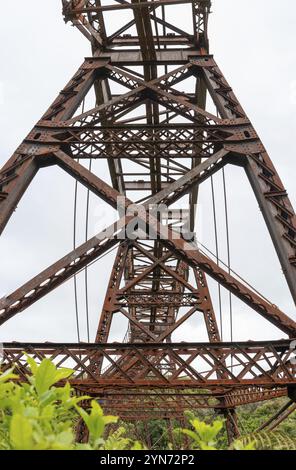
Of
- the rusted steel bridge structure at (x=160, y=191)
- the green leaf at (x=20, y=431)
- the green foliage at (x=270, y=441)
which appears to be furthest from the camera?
the rusted steel bridge structure at (x=160, y=191)

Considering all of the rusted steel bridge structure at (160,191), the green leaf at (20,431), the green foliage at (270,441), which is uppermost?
the rusted steel bridge structure at (160,191)

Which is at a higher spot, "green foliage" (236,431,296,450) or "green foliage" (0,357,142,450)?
"green foliage" (0,357,142,450)

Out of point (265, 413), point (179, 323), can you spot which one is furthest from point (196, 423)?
point (265, 413)

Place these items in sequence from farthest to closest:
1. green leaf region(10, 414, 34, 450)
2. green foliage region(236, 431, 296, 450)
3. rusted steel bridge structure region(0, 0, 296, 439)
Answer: rusted steel bridge structure region(0, 0, 296, 439) → green foliage region(236, 431, 296, 450) → green leaf region(10, 414, 34, 450)

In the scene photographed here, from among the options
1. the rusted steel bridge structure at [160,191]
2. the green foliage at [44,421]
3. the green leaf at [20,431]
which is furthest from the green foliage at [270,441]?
the rusted steel bridge structure at [160,191]

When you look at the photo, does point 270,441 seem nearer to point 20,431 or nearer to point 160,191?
point 20,431

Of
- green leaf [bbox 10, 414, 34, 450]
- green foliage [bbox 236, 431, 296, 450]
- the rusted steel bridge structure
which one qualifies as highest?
the rusted steel bridge structure

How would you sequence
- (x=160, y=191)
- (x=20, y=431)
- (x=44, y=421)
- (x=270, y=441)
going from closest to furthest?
(x=20, y=431), (x=44, y=421), (x=270, y=441), (x=160, y=191)

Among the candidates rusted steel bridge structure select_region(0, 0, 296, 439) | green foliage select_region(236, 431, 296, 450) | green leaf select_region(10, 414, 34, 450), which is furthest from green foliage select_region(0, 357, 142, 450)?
rusted steel bridge structure select_region(0, 0, 296, 439)

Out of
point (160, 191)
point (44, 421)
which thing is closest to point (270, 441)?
point (44, 421)

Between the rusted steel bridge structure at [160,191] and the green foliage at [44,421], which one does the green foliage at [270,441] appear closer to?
the green foliage at [44,421]

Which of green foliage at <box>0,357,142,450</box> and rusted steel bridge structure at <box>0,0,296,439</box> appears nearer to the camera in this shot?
Answer: green foliage at <box>0,357,142,450</box>

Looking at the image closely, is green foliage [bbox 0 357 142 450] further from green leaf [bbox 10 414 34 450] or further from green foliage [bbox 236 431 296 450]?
green foliage [bbox 236 431 296 450]

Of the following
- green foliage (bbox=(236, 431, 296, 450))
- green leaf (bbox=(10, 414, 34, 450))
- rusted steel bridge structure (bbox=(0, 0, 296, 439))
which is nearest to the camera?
green leaf (bbox=(10, 414, 34, 450))
